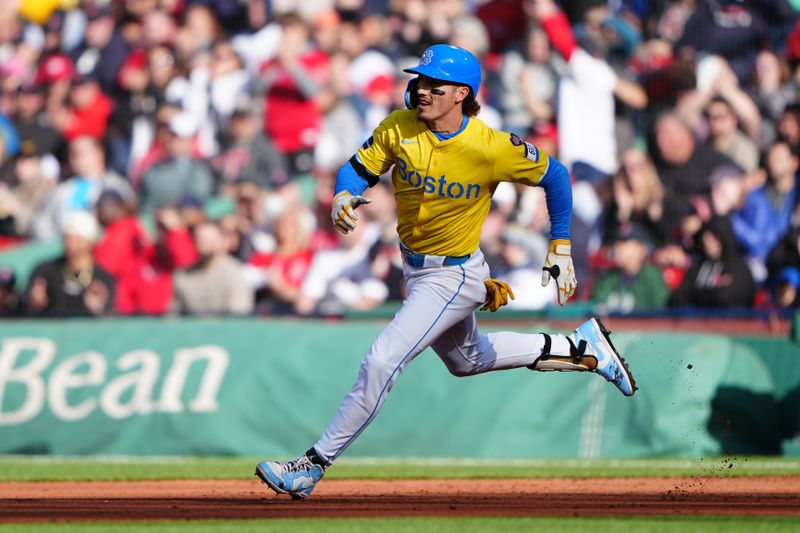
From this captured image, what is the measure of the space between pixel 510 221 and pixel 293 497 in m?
6.34

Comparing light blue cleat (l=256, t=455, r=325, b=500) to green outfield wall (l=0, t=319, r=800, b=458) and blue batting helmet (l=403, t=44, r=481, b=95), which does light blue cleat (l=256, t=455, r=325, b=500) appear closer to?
blue batting helmet (l=403, t=44, r=481, b=95)

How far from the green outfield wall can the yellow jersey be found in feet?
13.4

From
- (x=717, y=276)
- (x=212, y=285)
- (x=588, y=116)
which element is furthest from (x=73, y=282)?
(x=717, y=276)

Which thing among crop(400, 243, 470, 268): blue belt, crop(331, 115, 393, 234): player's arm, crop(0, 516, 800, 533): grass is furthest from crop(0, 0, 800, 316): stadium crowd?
crop(0, 516, 800, 533): grass

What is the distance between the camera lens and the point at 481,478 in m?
10.0

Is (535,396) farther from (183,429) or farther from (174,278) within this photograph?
(174,278)

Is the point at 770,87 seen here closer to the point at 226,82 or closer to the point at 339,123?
the point at 339,123

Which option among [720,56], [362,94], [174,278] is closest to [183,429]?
[174,278]

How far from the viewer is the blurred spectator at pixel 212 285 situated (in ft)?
44.7

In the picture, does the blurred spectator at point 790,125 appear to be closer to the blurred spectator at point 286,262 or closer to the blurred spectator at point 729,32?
the blurred spectator at point 729,32

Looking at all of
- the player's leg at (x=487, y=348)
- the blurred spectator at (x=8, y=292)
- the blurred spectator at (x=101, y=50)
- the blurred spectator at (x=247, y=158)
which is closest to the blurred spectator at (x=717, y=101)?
the blurred spectator at (x=247, y=158)

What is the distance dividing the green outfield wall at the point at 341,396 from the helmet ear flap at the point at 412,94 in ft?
14.2

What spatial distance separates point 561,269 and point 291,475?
1.93m

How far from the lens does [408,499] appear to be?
28.2 feet
